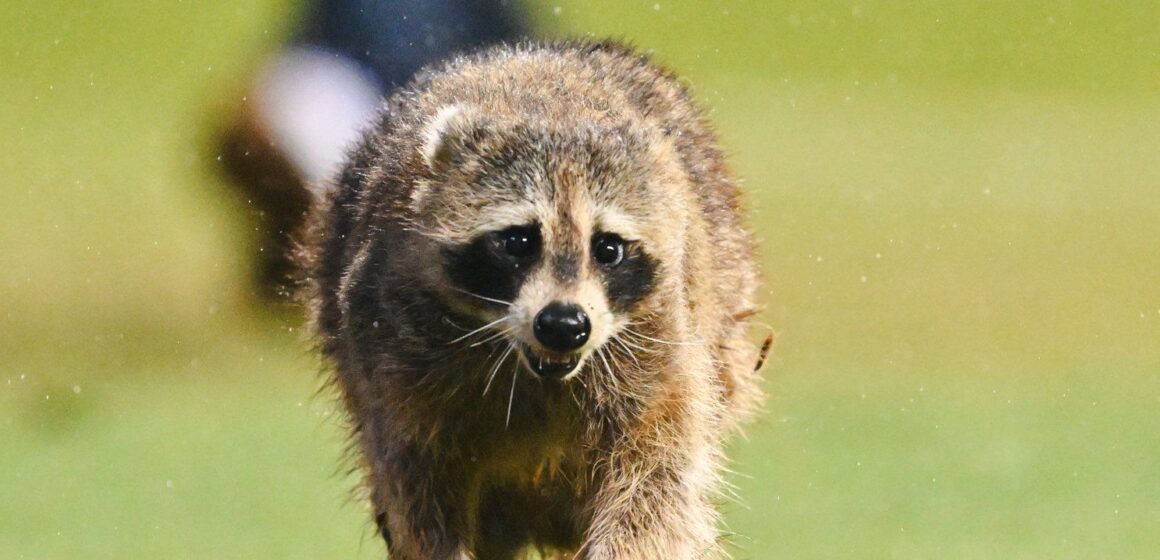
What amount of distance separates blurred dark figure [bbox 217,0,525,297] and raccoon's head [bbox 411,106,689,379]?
180cm

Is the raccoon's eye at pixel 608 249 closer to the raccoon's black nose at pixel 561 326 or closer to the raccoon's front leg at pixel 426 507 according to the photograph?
the raccoon's black nose at pixel 561 326

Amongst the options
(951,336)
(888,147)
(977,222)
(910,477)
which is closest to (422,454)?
(910,477)

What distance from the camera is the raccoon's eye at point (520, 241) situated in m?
5.98

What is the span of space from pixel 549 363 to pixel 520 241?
0.43 meters

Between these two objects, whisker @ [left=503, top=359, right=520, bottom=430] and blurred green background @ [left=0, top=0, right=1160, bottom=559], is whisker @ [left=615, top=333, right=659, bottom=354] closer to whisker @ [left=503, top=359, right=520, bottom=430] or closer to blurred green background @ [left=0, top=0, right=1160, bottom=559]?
whisker @ [left=503, top=359, right=520, bottom=430]

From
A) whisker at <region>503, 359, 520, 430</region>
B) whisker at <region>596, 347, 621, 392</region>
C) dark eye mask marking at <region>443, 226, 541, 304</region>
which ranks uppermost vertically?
dark eye mask marking at <region>443, 226, 541, 304</region>

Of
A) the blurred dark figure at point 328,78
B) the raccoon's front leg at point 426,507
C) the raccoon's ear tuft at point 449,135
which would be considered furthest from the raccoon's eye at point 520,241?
the blurred dark figure at point 328,78

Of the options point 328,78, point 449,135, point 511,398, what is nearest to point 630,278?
point 511,398

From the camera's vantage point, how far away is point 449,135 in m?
6.29

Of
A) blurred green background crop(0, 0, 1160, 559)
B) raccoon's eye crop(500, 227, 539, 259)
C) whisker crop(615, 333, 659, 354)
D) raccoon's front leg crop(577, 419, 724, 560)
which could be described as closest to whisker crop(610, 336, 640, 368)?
whisker crop(615, 333, 659, 354)

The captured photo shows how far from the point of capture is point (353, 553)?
13.4m

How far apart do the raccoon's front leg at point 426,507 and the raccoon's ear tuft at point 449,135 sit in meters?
1.10

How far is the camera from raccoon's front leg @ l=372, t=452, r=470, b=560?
259 inches

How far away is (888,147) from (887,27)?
465 cm
